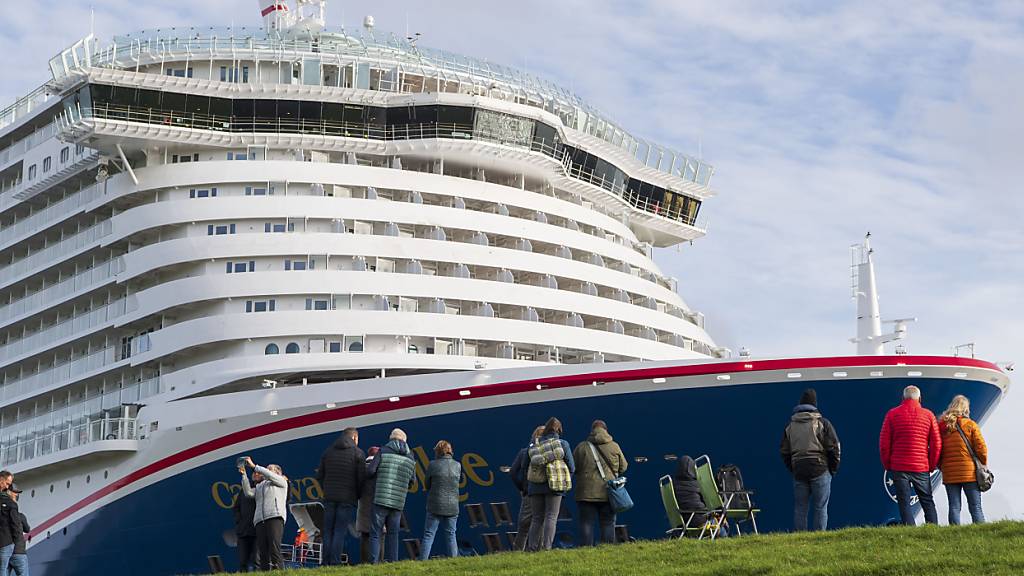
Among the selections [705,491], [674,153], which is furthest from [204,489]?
[674,153]

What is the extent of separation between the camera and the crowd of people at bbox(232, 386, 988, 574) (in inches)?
555

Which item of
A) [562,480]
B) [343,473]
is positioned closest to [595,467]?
[562,480]

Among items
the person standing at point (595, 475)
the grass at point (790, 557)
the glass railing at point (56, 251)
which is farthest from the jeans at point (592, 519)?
the glass railing at point (56, 251)

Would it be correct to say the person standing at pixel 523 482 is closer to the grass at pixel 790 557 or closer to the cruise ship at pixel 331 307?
the grass at pixel 790 557

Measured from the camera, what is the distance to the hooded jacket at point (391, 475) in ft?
49.0

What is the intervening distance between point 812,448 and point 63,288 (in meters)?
18.8

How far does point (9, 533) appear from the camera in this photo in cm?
1490

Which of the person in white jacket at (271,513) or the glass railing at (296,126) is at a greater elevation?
the glass railing at (296,126)

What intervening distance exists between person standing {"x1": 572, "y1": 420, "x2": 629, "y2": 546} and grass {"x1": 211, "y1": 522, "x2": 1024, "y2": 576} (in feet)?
2.81

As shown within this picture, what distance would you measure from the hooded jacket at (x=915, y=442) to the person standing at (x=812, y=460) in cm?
63

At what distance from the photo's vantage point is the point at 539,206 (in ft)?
89.5

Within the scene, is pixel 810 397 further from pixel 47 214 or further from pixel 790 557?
pixel 47 214

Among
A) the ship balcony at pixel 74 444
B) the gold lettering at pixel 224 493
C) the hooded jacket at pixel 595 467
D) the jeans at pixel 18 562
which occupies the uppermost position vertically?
the ship balcony at pixel 74 444

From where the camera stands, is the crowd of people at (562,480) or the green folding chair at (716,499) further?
the green folding chair at (716,499)
